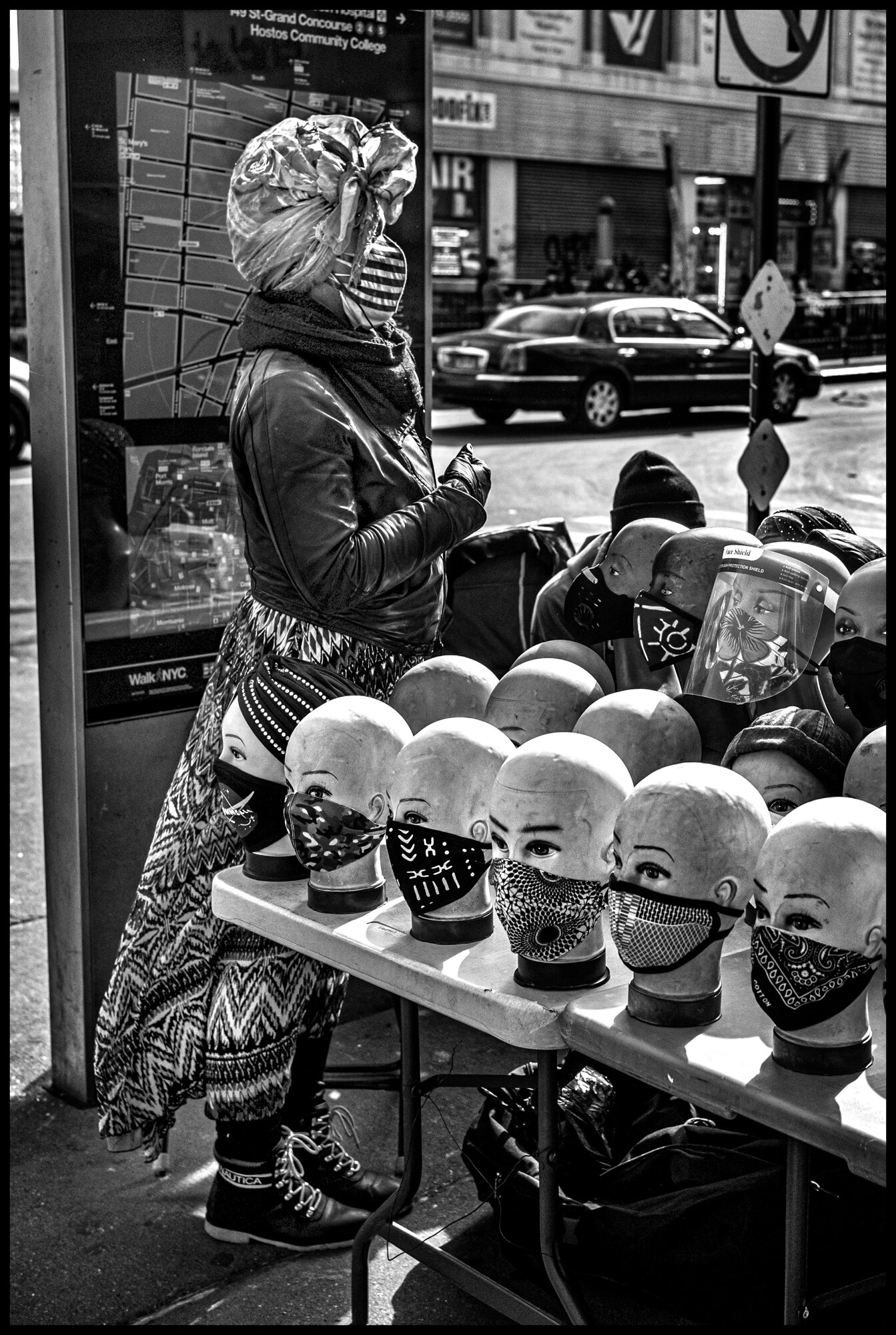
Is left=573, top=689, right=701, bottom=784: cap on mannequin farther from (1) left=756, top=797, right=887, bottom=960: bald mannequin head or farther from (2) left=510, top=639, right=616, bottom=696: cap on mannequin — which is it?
(1) left=756, top=797, right=887, bottom=960: bald mannequin head

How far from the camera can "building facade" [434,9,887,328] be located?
24297 mm

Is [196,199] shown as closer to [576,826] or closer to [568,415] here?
[576,826]

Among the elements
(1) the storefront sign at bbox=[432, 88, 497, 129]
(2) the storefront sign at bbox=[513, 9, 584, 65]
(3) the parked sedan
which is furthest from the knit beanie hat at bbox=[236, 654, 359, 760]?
(2) the storefront sign at bbox=[513, 9, 584, 65]

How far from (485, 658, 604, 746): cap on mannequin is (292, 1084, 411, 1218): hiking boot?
1075mm

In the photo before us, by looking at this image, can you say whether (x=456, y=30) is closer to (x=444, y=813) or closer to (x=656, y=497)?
(x=656, y=497)

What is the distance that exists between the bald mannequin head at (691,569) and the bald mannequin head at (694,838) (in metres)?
0.58

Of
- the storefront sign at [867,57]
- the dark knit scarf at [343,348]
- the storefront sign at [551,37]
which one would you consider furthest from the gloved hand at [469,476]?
the storefront sign at [867,57]

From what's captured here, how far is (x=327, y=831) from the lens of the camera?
1.99 meters

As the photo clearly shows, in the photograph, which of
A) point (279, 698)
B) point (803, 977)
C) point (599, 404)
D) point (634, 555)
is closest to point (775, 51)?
point (634, 555)

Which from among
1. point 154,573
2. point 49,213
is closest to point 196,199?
point 49,213

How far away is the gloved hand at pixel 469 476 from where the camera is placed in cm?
252

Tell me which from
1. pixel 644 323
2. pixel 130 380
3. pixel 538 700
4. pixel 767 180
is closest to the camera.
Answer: pixel 538 700

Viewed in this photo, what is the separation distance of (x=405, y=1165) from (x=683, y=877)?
903 millimetres

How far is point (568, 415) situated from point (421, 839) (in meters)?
13.7
